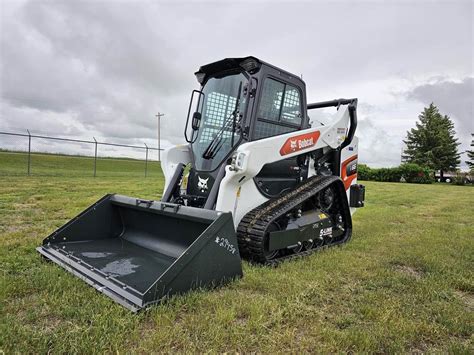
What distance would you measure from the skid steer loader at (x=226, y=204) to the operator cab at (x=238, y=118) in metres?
0.01

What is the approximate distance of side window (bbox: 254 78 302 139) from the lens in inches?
165

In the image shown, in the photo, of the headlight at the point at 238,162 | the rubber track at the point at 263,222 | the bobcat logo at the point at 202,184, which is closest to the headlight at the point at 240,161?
the headlight at the point at 238,162

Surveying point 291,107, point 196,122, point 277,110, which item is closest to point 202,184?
point 196,122

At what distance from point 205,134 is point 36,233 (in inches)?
103

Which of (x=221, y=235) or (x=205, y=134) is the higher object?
(x=205, y=134)

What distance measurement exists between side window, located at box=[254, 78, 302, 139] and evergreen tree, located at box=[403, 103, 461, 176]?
139 ft

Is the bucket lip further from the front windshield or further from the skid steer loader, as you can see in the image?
the front windshield

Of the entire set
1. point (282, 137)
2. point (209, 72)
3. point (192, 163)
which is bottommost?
point (192, 163)

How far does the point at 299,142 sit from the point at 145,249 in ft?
7.20

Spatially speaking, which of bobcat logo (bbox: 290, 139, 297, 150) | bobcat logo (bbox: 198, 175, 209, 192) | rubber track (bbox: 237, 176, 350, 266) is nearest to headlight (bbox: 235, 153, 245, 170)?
rubber track (bbox: 237, 176, 350, 266)

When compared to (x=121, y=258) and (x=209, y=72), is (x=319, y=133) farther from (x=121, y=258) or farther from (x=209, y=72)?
(x=121, y=258)

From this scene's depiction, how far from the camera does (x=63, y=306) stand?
247 centimetres

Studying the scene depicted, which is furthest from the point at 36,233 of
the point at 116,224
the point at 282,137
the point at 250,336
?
the point at 250,336

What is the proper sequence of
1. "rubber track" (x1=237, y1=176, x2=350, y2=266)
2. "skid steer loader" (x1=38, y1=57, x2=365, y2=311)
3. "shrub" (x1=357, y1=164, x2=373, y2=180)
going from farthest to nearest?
"shrub" (x1=357, y1=164, x2=373, y2=180) < "rubber track" (x1=237, y1=176, x2=350, y2=266) < "skid steer loader" (x1=38, y1=57, x2=365, y2=311)
